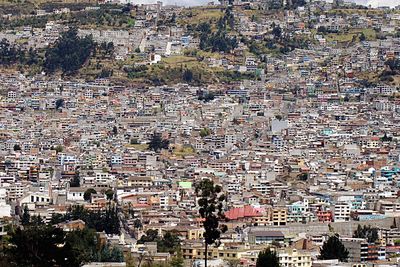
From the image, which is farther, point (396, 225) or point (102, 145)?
point (102, 145)

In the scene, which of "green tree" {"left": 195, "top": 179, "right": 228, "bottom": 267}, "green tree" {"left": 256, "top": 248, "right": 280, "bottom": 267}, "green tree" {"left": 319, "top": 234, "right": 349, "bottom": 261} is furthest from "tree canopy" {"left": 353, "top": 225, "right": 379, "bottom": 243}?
"green tree" {"left": 195, "top": 179, "right": 228, "bottom": 267}

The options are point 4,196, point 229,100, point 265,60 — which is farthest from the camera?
point 265,60

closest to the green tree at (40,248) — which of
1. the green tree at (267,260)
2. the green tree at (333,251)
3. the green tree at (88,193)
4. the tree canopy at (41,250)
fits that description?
the tree canopy at (41,250)

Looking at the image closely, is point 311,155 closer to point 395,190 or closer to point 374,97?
point 395,190

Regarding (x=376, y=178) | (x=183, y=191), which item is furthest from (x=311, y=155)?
(x=183, y=191)

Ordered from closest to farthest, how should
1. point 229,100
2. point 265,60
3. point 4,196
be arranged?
1. point 4,196
2. point 229,100
3. point 265,60

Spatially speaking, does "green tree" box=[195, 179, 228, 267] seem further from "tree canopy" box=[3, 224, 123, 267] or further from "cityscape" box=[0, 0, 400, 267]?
"tree canopy" box=[3, 224, 123, 267]

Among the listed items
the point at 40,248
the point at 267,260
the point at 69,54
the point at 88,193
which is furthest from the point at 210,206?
the point at 69,54

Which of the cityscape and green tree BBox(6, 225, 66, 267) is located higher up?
green tree BBox(6, 225, 66, 267)
